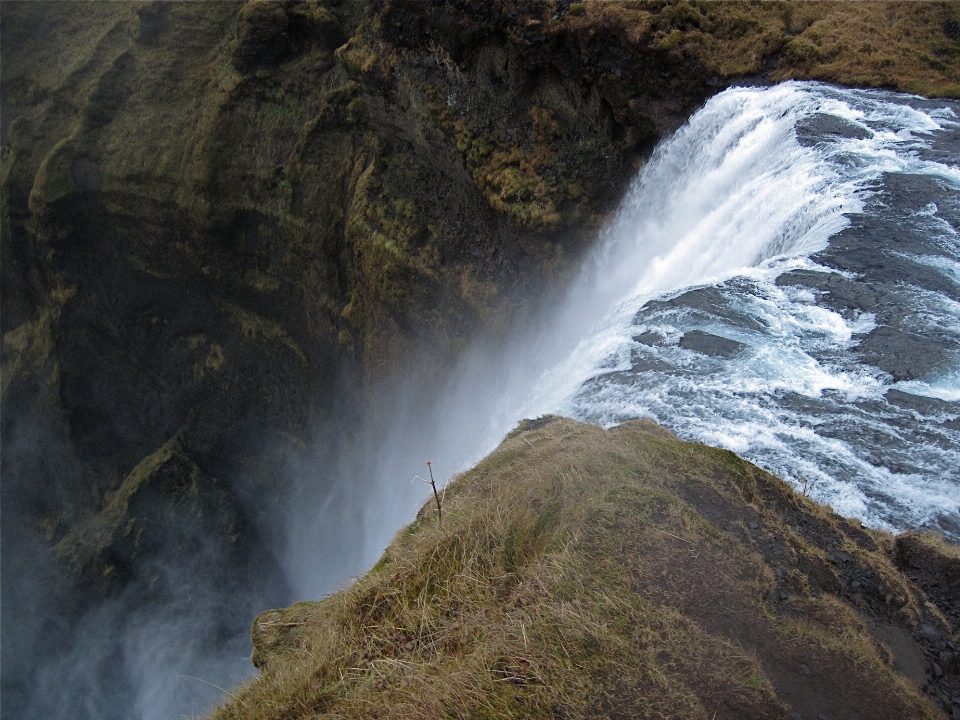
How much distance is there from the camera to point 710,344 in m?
7.62

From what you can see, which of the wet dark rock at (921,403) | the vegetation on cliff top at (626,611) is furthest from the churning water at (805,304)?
the vegetation on cliff top at (626,611)

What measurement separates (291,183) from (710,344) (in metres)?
12.8

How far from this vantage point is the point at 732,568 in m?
3.91

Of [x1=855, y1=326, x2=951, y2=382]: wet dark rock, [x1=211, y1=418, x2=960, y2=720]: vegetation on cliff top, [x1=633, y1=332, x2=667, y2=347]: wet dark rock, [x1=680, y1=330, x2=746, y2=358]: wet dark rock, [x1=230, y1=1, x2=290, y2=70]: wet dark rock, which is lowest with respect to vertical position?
[x1=855, y1=326, x2=951, y2=382]: wet dark rock

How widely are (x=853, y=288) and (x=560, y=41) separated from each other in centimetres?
764

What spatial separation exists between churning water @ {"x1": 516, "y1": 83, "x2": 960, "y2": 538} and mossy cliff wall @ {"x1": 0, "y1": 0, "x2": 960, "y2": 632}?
4.87 feet

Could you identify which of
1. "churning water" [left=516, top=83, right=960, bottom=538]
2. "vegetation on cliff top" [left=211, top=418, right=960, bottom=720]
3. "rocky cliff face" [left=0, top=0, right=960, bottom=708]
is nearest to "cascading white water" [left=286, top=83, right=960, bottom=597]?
"churning water" [left=516, top=83, right=960, bottom=538]

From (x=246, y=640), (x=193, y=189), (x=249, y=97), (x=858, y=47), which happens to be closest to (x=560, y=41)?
(x=858, y=47)

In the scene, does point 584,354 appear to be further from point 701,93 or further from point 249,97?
point 249,97

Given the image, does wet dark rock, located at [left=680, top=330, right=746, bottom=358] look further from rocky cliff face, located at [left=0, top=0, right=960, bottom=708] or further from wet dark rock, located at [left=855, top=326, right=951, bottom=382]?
rocky cliff face, located at [left=0, top=0, right=960, bottom=708]

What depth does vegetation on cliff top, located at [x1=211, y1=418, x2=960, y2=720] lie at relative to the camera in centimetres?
324

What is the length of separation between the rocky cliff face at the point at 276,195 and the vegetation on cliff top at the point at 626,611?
9.48 m

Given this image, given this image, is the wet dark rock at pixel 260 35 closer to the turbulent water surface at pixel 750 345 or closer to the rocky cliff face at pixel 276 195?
the rocky cliff face at pixel 276 195

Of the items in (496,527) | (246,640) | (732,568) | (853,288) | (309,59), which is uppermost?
(309,59)
